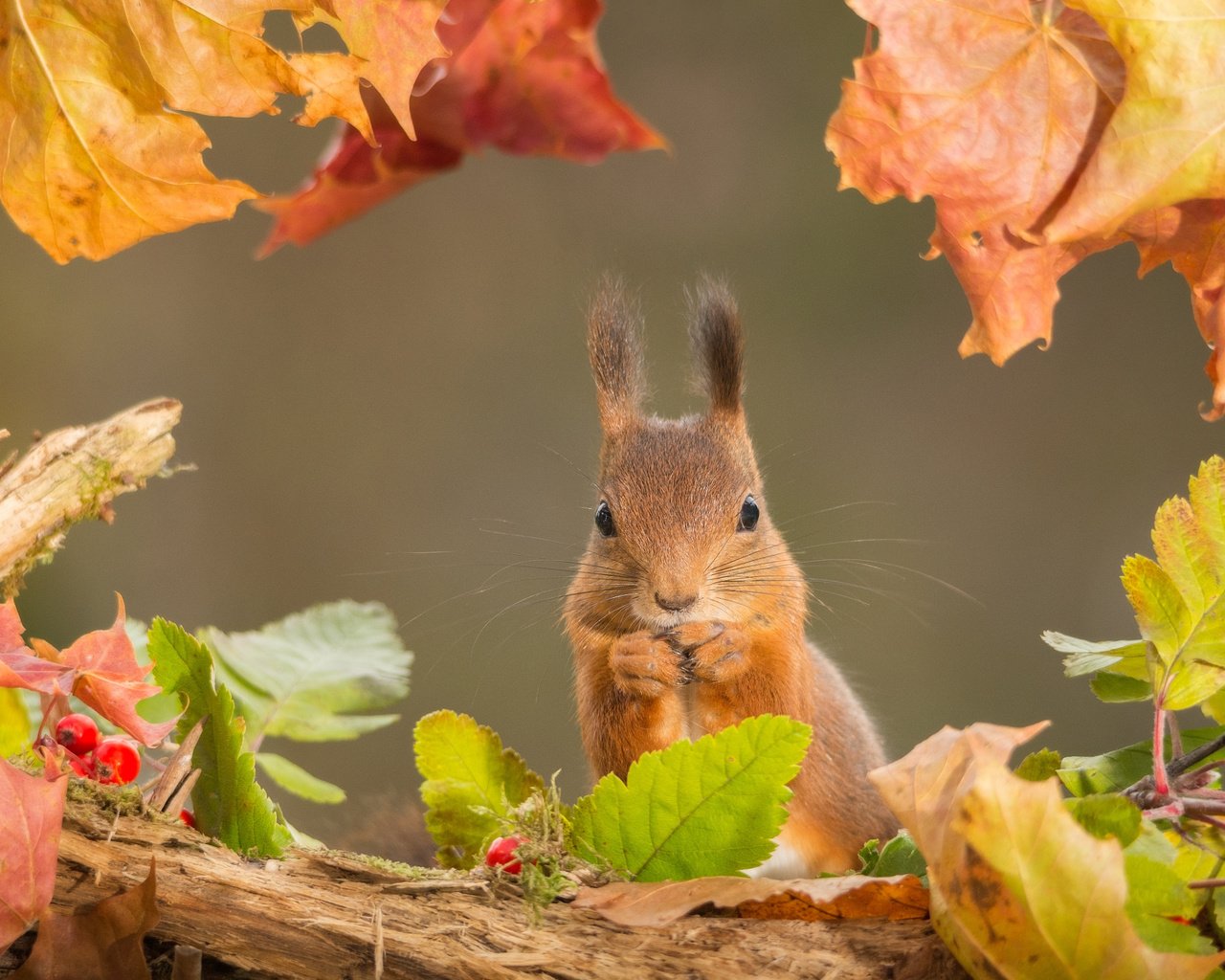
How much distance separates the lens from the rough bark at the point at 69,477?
73 cm

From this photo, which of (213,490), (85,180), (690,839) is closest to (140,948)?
(690,839)

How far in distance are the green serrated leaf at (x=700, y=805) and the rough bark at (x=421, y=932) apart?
35mm

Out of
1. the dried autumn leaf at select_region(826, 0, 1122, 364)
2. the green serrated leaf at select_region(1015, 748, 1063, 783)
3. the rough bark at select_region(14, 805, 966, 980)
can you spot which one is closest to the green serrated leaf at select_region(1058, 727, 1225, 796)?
the green serrated leaf at select_region(1015, 748, 1063, 783)

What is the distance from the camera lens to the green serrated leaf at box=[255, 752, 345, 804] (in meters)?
0.76

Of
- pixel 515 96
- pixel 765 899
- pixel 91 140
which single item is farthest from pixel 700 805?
pixel 515 96

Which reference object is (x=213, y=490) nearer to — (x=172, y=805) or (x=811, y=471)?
(x=811, y=471)

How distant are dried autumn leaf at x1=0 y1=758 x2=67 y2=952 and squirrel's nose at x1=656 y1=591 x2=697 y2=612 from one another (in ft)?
1.63

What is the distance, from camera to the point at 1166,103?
56 cm

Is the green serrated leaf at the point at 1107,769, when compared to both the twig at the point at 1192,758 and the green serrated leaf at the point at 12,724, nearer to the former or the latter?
the twig at the point at 1192,758

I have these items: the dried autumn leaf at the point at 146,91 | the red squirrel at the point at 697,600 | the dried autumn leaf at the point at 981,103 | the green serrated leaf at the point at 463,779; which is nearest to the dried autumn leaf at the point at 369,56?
the dried autumn leaf at the point at 146,91

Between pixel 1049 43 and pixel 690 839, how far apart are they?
45cm

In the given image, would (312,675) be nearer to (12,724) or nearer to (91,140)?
(12,724)

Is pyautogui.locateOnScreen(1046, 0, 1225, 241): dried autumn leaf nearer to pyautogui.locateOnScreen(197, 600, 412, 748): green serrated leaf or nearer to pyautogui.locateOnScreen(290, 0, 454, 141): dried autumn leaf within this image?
pyautogui.locateOnScreen(290, 0, 454, 141): dried autumn leaf

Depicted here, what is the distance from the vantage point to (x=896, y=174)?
645mm
